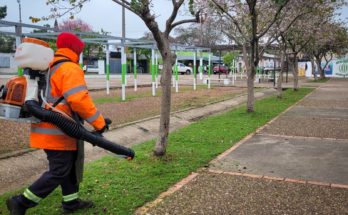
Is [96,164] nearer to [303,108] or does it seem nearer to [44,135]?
[44,135]

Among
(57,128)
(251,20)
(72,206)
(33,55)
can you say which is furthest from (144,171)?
(251,20)

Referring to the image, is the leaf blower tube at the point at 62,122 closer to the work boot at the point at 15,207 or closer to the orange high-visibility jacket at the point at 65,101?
the orange high-visibility jacket at the point at 65,101

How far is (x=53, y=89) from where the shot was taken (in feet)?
13.7

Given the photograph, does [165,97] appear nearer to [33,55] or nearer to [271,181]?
[271,181]

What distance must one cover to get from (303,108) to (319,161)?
8.52 metres

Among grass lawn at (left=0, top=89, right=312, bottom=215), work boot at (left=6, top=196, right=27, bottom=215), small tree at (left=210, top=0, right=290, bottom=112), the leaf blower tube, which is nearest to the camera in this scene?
the leaf blower tube

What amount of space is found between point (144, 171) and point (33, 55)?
105 inches

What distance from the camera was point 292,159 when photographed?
274 inches

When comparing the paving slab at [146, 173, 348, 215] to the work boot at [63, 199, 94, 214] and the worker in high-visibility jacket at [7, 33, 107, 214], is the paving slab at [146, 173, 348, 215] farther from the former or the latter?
the worker in high-visibility jacket at [7, 33, 107, 214]

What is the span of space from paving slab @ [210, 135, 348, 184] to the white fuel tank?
3.26 metres

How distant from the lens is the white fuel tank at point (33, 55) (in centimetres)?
402

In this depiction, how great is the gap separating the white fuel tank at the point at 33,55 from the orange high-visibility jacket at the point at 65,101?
137 millimetres

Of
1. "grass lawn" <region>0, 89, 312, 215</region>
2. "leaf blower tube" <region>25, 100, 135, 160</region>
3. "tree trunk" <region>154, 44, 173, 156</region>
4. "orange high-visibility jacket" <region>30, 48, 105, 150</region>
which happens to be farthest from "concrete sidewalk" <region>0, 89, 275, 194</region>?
"leaf blower tube" <region>25, 100, 135, 160</region>

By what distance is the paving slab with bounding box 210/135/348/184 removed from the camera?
6.14m
